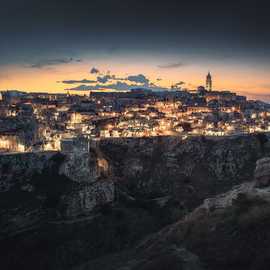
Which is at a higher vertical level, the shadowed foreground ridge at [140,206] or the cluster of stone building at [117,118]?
the cluster of stone building at [117,118]

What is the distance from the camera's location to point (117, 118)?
337ft

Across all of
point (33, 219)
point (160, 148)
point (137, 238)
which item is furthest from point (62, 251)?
point (160, 148)

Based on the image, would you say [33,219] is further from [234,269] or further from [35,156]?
[234,269]

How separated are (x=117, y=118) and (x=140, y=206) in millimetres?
47102

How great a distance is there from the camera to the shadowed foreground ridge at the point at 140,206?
2870cm

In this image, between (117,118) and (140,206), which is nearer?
(140,206)

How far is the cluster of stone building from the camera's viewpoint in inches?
2968

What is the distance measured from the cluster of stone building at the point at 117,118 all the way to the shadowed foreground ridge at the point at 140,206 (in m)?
6.66

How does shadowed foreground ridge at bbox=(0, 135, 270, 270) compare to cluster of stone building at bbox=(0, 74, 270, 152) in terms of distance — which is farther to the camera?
cluster of stone building at bbox=(0, 74, 270, 152)

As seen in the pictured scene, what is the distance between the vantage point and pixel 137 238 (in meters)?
50.3

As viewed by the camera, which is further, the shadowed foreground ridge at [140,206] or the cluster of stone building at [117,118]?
the cluster of stone building at [117,118]

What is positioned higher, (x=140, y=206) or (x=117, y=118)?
(x=117, y=118)

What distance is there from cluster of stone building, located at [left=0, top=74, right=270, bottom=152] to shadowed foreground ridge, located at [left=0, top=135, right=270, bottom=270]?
262 inches

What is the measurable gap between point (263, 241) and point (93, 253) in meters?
28.3
